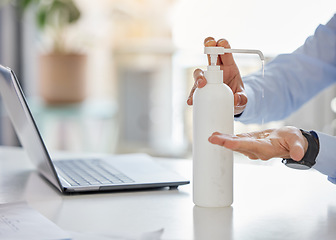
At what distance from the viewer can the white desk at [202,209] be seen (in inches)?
27.2

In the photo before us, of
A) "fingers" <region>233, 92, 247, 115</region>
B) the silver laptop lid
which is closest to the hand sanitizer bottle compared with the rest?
"fingers" <region>233, 92, 247, 115</region>

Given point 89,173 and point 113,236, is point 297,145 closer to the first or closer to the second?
point 113,236

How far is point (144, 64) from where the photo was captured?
11.5ft

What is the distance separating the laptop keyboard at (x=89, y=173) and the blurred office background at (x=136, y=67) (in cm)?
179

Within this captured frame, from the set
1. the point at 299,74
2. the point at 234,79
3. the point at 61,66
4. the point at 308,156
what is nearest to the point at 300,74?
the point at 299,74

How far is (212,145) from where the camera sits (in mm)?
756

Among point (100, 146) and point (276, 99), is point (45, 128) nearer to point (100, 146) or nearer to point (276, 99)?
point (100, 146)

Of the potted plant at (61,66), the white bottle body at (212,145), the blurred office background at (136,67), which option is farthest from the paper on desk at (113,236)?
the potted plant at (61,66)

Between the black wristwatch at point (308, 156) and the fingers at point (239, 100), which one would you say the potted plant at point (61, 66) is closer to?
the fingers at point (239, 100)

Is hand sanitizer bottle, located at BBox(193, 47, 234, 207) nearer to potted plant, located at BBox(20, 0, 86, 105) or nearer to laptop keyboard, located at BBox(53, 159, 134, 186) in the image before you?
laptop keyboard, located at BBox(53, 159, 134, 186)

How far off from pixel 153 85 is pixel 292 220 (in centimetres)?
277

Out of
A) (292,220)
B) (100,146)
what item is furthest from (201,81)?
(100,146)

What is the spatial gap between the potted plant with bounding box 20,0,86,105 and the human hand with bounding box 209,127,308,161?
100 inches

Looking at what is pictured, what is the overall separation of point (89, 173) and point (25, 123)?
0.49 ft
